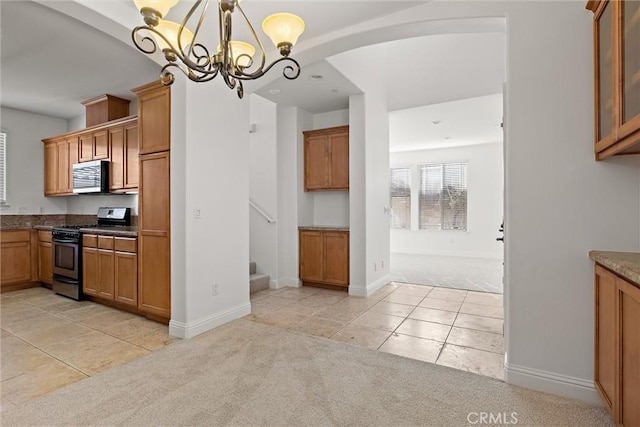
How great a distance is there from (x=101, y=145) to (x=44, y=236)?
5.60 feet

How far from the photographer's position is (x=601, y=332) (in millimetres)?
1859

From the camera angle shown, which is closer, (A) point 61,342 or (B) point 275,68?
(A) point 61,342

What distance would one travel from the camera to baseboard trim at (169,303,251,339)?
2.95m

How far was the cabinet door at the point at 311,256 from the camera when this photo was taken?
4.88m

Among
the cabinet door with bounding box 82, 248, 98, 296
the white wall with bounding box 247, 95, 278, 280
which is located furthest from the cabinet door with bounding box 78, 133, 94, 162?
the white wall with bounding box 247, 95, 278, 280

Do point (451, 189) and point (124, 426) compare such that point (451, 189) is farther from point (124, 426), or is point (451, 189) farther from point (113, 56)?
point (124, 426)

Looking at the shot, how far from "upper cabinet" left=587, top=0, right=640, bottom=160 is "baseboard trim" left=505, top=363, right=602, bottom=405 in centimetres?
139

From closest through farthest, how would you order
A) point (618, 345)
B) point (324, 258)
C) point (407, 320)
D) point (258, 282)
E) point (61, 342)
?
point (618, 345) < point (61, 342) < point (407, 320) < point (258, 282) < point (324, 258)

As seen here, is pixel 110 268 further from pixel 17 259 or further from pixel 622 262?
pixel 622 262

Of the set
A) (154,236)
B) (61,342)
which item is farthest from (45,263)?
(154,236)

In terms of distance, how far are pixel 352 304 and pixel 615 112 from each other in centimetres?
315

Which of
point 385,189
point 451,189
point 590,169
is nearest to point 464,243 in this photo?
point 451,189

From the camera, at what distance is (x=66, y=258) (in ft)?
14.1

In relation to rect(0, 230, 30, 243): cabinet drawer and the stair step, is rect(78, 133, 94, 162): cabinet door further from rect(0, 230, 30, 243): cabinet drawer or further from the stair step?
the stair step
